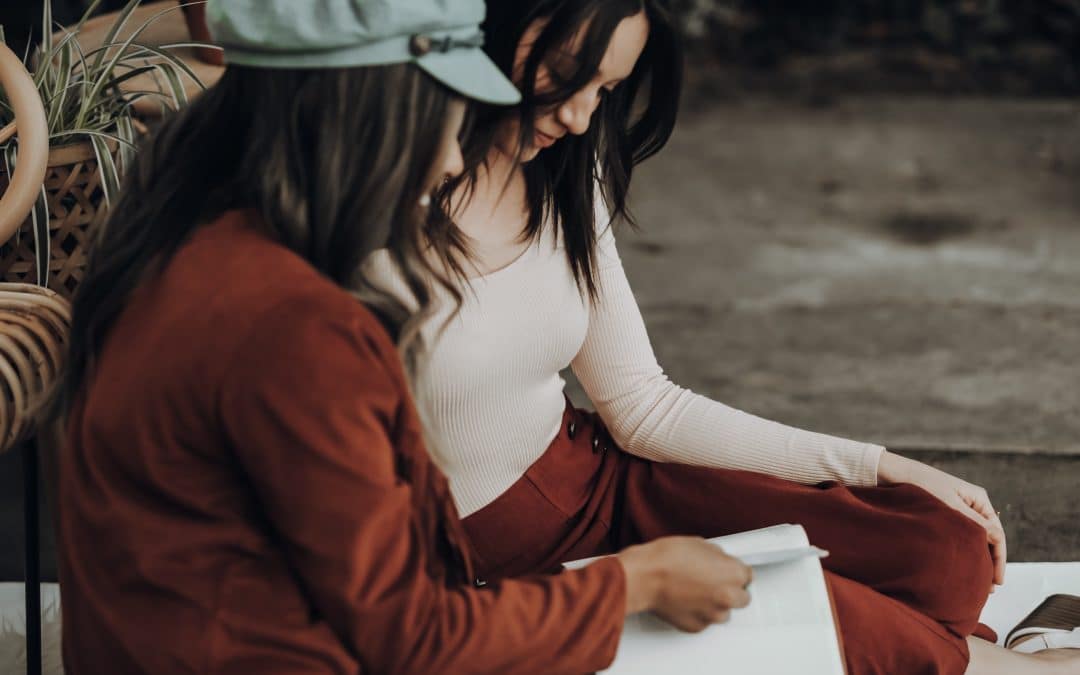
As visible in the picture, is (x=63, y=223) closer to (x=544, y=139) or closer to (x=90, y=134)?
(x=90, y=134)

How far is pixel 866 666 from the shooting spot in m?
1.44

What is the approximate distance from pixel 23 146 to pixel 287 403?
797 millimetres

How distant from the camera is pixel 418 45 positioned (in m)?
1.09

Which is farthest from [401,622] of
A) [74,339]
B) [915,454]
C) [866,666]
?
[915,454]

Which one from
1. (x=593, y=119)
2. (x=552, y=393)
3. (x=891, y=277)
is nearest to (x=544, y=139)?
(x=593, y=119)

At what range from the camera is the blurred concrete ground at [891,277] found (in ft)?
9.48

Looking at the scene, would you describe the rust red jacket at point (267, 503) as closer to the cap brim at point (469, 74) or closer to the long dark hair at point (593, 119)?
the cap brim at point (469, 74)

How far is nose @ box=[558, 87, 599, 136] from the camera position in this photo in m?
1.40

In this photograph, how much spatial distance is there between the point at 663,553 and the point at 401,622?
268mm

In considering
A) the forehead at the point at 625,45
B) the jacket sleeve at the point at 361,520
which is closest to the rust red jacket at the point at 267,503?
the jacket sleeve at the point at 361,520

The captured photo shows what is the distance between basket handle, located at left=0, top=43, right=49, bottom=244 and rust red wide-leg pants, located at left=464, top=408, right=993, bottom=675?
26.3 inches

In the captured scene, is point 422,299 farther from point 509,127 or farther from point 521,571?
point 521,571

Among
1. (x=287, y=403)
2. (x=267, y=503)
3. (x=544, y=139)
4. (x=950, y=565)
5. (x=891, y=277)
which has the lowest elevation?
(x=891, y=277)

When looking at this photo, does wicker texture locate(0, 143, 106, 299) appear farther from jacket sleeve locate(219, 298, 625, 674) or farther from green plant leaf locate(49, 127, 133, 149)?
jacket sleeve locate(219, 298, 625, 674)
